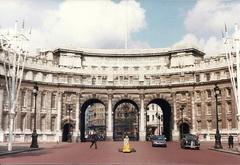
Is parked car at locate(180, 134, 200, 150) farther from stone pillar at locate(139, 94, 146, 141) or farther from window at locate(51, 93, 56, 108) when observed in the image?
window at locate(51, 93, 56, 108)

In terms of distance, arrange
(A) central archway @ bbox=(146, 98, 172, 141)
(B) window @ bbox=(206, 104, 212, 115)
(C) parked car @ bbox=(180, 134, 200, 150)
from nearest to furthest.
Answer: (C) parked car @ bbox=(180, 134, 200, 150) < (B) window @ bbox=(206, 104, 212, 115) < (A) central archway @ bbox=(146, 98, 172, 141)

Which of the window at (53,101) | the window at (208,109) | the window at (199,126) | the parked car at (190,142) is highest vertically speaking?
the window at (53,101)

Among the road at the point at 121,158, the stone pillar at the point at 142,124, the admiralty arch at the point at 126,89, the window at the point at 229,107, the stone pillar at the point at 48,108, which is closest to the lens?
the road at the point at 121,158

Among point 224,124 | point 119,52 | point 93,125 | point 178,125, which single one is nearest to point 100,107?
point 93,125

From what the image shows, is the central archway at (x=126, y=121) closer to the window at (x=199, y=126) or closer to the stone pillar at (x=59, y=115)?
the window at (x=199, y=126)

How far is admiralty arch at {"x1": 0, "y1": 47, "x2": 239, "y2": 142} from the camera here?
77250 millimetres

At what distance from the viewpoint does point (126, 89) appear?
8656 centimetres

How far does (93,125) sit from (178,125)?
273 feet

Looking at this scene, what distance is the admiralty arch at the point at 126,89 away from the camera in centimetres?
7725

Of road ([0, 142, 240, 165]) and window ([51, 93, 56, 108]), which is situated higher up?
window ([51, 93, 56, 108])

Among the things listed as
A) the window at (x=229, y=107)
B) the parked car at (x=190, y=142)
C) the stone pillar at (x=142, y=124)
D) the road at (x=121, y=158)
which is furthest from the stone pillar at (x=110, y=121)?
the road at (x=121, y=158)

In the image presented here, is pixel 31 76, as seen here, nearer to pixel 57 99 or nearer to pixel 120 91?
pixel 57 99

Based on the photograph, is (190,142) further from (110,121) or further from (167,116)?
(167,116)

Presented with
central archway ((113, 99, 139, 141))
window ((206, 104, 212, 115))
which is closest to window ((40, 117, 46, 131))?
window ((206, 104, 212, 115))
